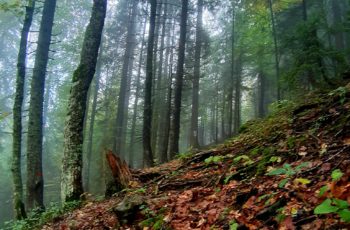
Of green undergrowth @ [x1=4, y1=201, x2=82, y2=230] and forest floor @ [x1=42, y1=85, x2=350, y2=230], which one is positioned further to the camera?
green undergrowth @ [x1=4, y1=201, x2=82, y2=230]

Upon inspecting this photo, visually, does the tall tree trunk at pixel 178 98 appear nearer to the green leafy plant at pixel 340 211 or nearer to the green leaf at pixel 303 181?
the green leaf at pixel 303 181

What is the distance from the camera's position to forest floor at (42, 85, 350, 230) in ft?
11.0

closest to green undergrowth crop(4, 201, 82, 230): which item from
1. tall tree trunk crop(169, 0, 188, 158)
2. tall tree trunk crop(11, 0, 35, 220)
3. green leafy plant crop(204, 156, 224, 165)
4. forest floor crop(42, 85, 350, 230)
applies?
forest floor crop(42, 85, 350, 230)

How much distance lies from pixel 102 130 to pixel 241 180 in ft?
80.2

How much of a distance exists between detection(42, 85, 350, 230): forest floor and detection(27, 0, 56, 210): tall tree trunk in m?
3.55

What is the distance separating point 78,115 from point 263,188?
17.8 ft

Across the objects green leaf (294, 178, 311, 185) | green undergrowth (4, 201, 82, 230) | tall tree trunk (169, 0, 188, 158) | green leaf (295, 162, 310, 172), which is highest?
tall tree trunk (169, 0, 188, 158)

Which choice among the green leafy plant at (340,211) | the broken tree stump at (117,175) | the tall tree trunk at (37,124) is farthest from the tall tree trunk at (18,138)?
the green leafy plant at (340,211)

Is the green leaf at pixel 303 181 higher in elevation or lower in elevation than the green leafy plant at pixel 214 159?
lower

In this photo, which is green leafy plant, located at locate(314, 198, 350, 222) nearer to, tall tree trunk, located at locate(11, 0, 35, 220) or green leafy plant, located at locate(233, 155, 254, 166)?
green leafy plant, located at locate(233, 155, 254, 166)

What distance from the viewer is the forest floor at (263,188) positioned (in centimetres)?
336

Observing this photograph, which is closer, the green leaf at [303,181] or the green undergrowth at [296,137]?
the green leaf at [303,181]

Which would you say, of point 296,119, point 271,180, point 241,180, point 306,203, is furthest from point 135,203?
point 296,119

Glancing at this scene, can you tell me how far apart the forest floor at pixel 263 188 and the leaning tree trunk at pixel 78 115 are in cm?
89
